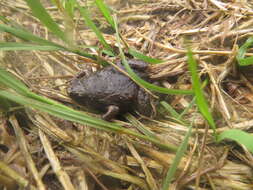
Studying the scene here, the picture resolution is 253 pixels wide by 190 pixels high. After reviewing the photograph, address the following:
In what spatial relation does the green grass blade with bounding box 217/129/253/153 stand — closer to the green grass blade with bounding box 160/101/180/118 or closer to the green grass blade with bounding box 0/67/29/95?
the green grass blade with bounding box 160/101/180/118

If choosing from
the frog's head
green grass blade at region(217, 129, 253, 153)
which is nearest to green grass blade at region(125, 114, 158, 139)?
the frog's head

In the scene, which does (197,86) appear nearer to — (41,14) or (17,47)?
(41,14)

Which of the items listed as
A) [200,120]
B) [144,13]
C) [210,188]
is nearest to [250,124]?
[200,120]

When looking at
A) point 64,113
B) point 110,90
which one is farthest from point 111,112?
point 64,113

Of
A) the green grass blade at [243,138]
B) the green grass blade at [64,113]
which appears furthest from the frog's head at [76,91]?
the green grass blade at [243,138]

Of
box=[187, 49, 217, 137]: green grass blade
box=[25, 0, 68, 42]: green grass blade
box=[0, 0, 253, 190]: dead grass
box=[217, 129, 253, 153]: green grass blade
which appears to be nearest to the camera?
box=[187, 49, 217, 137]: green grass blade

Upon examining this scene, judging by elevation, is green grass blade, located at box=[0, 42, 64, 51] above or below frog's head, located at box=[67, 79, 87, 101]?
above

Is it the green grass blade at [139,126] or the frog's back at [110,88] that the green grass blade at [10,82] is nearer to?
the frog's back at [110,88]
